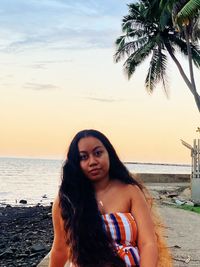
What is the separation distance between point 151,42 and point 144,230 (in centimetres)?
3189

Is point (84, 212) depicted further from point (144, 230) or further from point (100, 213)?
point (144, 230)

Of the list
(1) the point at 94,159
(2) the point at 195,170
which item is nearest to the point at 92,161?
(1) the point at 94,159

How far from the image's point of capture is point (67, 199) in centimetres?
289

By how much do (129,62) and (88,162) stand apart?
33940 mm

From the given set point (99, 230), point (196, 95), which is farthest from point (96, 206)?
point (196, 95)

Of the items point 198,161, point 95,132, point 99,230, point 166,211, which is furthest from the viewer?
point 198,161

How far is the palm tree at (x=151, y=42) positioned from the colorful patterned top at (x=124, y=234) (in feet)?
99.6

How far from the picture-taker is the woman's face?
2854 millimetres

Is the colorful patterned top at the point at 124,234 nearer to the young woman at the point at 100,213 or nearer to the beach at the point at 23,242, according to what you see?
the young woman at the point at 100,213

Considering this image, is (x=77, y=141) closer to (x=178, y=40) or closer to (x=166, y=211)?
(x=166, y=211)

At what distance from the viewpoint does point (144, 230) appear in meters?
2.75

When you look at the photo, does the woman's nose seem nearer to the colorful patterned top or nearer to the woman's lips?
the woman's lips

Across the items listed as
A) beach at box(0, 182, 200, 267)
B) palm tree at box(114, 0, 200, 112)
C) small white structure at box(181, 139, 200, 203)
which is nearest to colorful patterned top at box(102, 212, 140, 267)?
beach at box(0, 182, 200, 267)

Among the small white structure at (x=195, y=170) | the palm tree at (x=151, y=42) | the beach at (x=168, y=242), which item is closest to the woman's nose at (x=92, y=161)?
the beach at (x=168, y=242)
